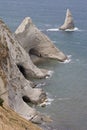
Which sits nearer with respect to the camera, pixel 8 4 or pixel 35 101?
pixel 35 101

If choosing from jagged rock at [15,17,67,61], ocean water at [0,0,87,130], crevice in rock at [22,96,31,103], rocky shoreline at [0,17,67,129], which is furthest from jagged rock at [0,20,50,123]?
jagged rock at [15,17,67,61]

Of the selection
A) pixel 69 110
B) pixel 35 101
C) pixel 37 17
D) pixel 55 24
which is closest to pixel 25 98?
pixel 35 101

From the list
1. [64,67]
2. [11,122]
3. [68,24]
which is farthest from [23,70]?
Answer: [68,24]

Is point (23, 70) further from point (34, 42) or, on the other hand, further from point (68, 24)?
point (68, 24)

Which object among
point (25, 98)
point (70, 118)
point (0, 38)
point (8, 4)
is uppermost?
point (8, 4)

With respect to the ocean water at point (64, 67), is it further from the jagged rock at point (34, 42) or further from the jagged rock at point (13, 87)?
the jagged rock at point (13, 87)

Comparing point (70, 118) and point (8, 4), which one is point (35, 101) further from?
point (8, 4)
